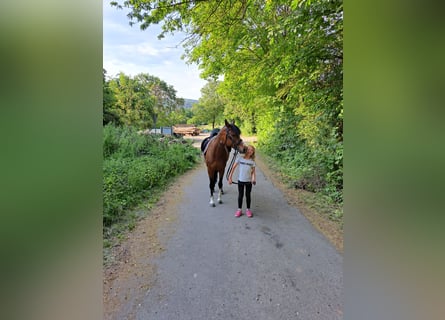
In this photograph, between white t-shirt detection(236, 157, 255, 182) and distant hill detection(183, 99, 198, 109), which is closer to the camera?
white t-shirt detection(236, 157, 255, 182)

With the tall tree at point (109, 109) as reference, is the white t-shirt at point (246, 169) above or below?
below

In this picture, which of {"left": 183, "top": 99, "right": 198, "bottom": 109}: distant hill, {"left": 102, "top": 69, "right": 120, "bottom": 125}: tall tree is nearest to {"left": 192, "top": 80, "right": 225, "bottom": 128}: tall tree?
{"left": 183, "top": 99, "right": 198, "bottom": 109}: distant hill

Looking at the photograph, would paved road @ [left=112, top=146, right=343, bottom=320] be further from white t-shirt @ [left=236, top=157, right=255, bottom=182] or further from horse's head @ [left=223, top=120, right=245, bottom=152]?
horse's head @ [left=223, top=120, right=245, bottom=152]

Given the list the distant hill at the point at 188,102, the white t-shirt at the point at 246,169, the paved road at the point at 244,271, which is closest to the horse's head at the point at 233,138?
the white t-shirt at the point at 246,169

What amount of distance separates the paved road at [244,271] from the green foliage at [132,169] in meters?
1.30

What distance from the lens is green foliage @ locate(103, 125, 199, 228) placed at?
15.2 feet

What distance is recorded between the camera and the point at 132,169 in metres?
6.34

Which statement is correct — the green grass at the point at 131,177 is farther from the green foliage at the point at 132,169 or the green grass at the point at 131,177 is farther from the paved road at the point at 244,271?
the paved road at the point at 244,271

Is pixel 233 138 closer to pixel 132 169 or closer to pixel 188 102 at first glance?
pixel 132 169

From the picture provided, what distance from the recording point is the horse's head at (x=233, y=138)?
175 inches

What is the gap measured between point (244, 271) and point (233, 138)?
2569 millimetres

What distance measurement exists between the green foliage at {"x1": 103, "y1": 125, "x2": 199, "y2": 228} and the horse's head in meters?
2.58

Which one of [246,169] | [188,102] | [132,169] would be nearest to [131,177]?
[132,169]
